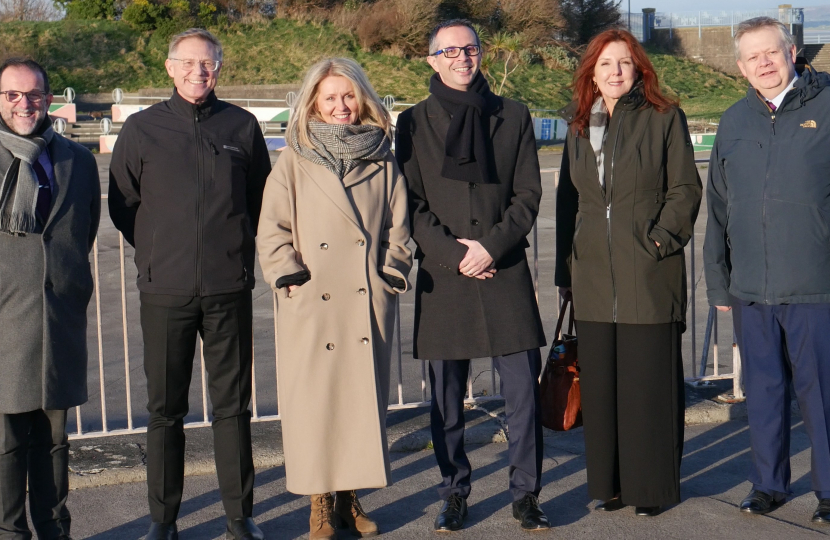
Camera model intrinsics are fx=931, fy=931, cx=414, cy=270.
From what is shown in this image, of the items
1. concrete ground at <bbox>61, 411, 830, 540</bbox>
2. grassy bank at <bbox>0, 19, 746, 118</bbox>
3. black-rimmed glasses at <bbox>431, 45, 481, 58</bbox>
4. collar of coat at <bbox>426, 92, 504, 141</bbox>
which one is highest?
grassy bank at <bbox>0, 19, 746, 118</bbox>

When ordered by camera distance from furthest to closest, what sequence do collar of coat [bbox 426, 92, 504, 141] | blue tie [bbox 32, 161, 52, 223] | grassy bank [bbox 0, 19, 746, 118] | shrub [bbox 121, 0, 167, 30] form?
shrub [bbox 121, 0, 167, 30], grassy bank [bbox 0, 19, 746, 118], collar of coat [bbox 426, 92, 504, 141], blue tie [bbox 32, 161, 52, 223]

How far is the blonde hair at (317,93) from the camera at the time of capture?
385 cm

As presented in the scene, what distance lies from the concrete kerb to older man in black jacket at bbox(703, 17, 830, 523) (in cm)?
138

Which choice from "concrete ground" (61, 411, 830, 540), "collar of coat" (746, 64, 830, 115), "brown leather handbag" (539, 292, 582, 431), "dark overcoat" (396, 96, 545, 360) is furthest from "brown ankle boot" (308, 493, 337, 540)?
→ "collar of coat" (746, 64, 830, 115)

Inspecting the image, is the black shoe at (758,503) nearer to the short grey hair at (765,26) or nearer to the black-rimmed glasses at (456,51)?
the short grey hair at (765,26)

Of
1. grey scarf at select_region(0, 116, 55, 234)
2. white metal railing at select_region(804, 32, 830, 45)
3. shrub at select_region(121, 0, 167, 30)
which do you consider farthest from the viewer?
white metal railing at select_region(804, 32, 830, 45)

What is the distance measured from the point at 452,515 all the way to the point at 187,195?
177 centimetres

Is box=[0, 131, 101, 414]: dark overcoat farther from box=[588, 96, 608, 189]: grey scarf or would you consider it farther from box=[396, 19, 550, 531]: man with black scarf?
box=[588, 96, 608, 189]: grey scarf

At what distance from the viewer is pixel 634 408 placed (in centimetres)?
408

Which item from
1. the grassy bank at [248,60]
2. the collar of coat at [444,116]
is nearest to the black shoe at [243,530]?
the collar of coat at [444,116]

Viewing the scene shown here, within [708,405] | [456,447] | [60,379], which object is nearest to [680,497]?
[456,447]

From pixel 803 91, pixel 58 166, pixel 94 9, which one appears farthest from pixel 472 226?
pixel 94 9

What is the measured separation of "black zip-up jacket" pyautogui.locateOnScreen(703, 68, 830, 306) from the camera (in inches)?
153

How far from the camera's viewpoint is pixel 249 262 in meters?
3.89
